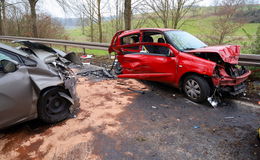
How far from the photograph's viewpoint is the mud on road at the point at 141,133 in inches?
99.9

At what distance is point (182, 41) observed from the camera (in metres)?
4.68

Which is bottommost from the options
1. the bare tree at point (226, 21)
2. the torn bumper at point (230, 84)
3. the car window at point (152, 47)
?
the torn bumper at point (230, 84)

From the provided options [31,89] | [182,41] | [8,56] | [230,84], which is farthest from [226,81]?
[8,56]

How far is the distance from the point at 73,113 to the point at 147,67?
2352mm

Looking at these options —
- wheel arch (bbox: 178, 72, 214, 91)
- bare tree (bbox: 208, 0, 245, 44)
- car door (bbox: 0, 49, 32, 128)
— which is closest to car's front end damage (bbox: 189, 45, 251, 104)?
wheel arch (bbox: 178, 72, 214, 91)

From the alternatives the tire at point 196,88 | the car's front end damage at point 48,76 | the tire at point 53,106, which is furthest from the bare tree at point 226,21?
the tire at point 53,106

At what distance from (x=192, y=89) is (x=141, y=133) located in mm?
1857

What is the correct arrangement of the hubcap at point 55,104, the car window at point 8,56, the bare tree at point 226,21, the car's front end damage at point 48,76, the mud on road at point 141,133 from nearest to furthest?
the mud on road at point 141,133 → the car window at point 8,56 → the car's front end damage at point 48,76 → the hubcap at point 55,104 → the bare tree at point 226,21

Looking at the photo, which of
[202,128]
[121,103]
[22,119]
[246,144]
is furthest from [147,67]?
[22,119]

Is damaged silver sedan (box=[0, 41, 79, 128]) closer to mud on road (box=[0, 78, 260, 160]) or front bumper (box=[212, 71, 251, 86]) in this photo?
mud on road (box=[0, 78, 260, 160])

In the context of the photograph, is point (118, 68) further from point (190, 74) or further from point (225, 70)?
point (225, 70)

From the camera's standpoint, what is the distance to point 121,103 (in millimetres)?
4246

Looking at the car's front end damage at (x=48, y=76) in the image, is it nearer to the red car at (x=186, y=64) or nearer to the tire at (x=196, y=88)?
the red car at (x=186, y=64)

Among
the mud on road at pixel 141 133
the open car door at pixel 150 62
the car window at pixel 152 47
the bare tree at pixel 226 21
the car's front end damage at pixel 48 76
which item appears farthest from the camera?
the bare tree at pixel 226 21
